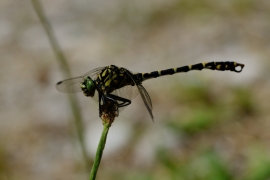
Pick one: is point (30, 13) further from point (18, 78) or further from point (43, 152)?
point (43, 152)

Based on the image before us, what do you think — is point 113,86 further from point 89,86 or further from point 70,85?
point 70,85

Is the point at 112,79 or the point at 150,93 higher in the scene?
the point at 150,93

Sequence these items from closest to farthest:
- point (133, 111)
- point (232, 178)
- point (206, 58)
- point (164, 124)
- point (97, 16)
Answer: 1. point (232, 178)
2. point (164, 124)
3. point (133, 111)
4. point (206, 58)
5. point (97, 16)

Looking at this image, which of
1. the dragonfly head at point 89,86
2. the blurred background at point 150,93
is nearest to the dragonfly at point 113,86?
the dragonfly head at point 89,86

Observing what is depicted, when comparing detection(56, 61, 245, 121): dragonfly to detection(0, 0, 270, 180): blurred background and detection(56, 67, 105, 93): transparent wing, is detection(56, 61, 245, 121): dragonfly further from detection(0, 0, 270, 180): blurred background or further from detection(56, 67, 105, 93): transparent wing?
detection(0, 0, 270, 180): blurred background

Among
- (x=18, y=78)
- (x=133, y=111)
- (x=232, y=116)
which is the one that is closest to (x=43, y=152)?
(x=133, y=111)

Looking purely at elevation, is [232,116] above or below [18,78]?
below

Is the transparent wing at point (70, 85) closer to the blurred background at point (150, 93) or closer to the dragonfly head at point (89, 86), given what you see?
the dragonfly head at point (89, 86)

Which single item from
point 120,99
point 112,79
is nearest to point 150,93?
point 112,79
